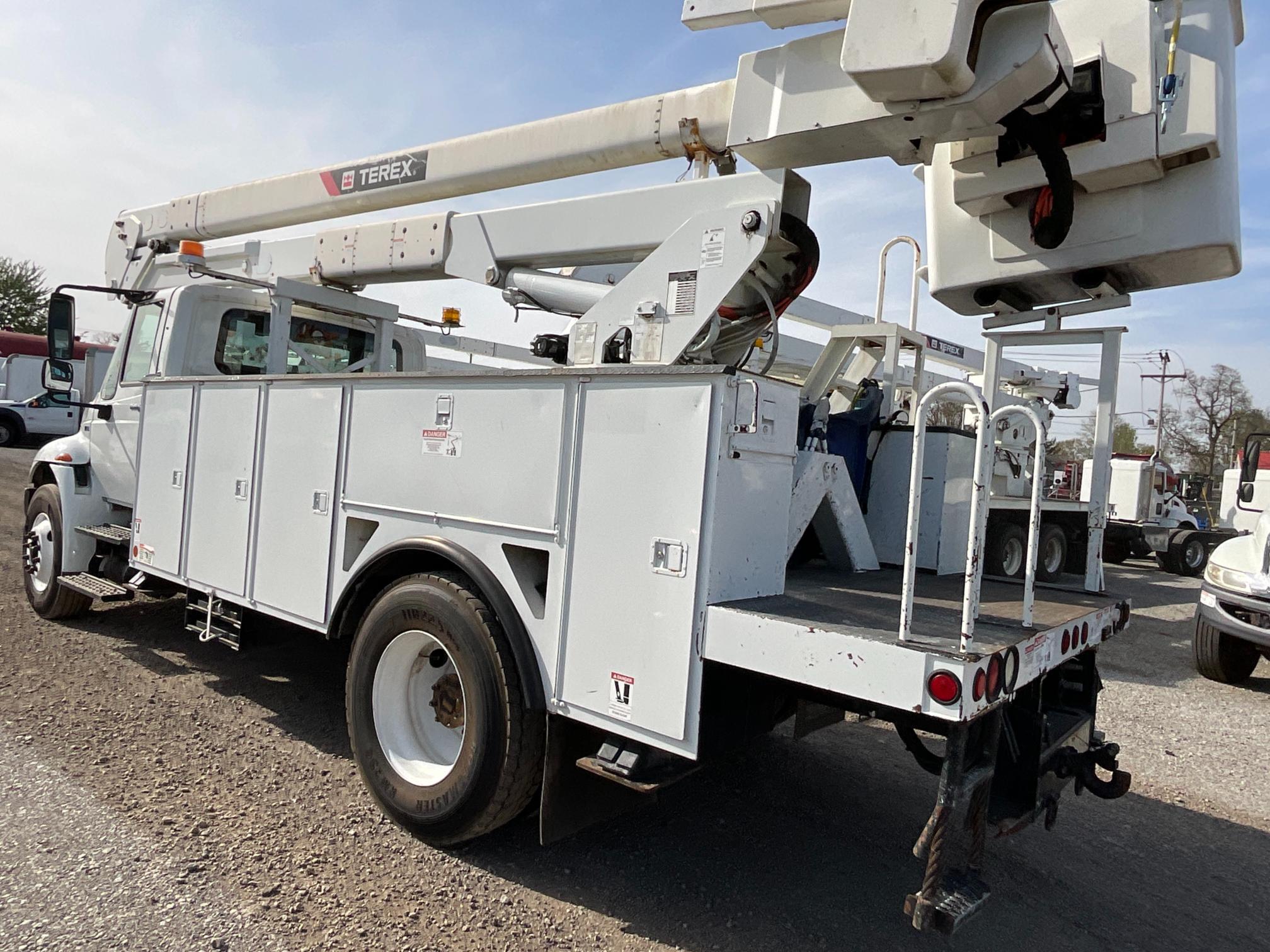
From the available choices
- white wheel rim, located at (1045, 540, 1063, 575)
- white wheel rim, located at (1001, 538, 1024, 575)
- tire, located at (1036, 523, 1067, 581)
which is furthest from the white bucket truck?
white wheel rim, located at (1045, 540, 1063, 575)

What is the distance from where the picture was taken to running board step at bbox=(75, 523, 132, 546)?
231 inches

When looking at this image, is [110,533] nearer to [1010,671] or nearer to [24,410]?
[1010,671]

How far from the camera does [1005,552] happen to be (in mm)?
6703

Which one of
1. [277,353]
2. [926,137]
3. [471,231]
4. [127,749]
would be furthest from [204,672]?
[926,137]

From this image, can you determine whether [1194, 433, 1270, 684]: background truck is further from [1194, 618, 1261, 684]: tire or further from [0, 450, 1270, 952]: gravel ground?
[0, 450, 1270, 952]: gravel ground

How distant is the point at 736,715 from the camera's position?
2936 millimetres

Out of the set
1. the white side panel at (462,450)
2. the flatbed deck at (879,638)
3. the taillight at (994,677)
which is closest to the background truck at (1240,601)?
the flatbed deck at (879,638)

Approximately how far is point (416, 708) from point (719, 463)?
6.31ft

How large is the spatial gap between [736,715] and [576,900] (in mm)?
964

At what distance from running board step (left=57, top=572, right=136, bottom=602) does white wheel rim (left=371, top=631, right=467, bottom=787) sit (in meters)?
2.86

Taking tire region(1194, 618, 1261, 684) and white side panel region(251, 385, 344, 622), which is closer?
white side panel region(251, 385, 344, 622)

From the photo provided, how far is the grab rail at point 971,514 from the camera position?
7.71ft

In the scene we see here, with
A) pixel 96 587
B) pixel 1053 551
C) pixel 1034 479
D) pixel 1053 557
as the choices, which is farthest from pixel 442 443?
pixel 1053 557

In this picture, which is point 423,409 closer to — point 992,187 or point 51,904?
point 51,904
